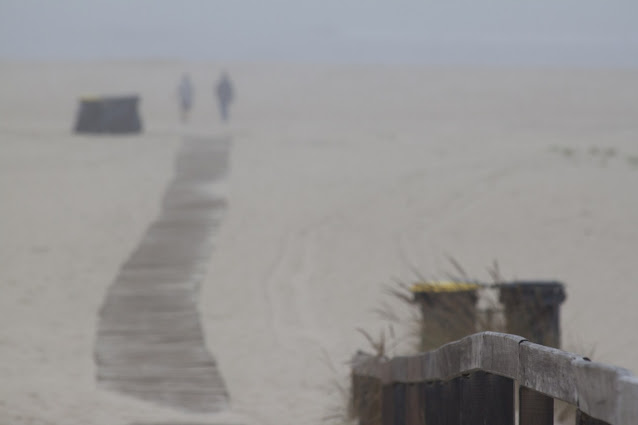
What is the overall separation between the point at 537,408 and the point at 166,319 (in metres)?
5.91

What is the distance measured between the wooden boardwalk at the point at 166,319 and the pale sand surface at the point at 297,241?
0.56 feet

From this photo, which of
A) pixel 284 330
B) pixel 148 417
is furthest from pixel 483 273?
pixel 148 417

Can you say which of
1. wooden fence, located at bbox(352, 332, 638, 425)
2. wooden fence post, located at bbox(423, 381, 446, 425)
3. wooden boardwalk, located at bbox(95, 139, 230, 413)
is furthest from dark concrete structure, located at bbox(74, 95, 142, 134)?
Result: wooden fence post, located at bbox(423, 381, 446, 425)

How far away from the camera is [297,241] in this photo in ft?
40.1

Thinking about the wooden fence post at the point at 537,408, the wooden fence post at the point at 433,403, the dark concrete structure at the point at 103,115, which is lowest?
the wooden fence post at the point at 433,403

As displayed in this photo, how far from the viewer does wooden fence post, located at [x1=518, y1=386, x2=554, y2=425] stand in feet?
9.43

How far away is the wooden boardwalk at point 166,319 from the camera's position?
676 cm

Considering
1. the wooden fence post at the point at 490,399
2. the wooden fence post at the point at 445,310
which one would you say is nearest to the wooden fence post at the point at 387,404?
the wooden fence post at the point at 445,310

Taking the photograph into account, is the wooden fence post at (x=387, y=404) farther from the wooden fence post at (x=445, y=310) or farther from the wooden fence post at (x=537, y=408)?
the wooden fence post at (x=537, y=408)

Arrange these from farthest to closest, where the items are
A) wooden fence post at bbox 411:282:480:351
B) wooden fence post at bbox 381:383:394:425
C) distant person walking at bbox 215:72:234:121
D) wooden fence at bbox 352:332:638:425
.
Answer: distant person walking at bbox 215:72:234:121, wooden fence post at bbox 411:282:480:351, wooden fence post at bbox 381:383:394:425, wooden fence at bbox 352:332:638:425

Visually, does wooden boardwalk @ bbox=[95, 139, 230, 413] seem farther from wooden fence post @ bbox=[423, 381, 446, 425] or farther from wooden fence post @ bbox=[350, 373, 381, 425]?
wooden fence post @ bbox=[423, 381, 446, 425]

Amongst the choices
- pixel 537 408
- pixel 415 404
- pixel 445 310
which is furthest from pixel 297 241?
pixel 537 408

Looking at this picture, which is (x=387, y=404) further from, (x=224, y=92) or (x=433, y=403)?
(x=224, y=92)

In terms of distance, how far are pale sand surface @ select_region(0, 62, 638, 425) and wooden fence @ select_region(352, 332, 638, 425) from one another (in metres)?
1.62
